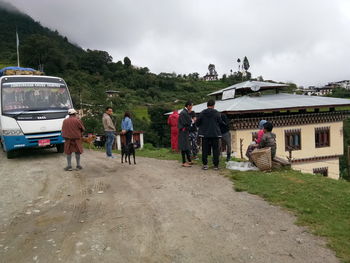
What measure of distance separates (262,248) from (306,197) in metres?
2.27

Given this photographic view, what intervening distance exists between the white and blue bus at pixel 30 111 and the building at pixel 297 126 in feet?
31.2

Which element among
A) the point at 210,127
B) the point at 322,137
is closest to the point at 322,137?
the point at 322,137

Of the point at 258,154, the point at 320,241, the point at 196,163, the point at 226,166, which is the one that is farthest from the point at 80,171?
the point at 320,241

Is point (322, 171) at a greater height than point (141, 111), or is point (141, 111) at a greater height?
point (141, 111)

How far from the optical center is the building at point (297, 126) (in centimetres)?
1719

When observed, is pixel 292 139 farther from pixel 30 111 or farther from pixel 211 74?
pixel 211 74

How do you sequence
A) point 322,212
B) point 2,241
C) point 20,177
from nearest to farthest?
point 2,241
point 322,212
point 20,177

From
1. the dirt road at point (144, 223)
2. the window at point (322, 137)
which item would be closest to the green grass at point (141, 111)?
the window at point (322, 137)

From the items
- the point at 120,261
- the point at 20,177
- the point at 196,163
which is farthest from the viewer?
the point at 196,163

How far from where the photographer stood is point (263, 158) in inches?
300

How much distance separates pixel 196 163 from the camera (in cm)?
898

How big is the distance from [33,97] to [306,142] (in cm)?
1686

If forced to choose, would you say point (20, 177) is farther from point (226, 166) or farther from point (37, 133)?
point (226, 166)

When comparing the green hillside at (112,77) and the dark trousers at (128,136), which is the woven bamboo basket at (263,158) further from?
the green hillside at (112,77)
